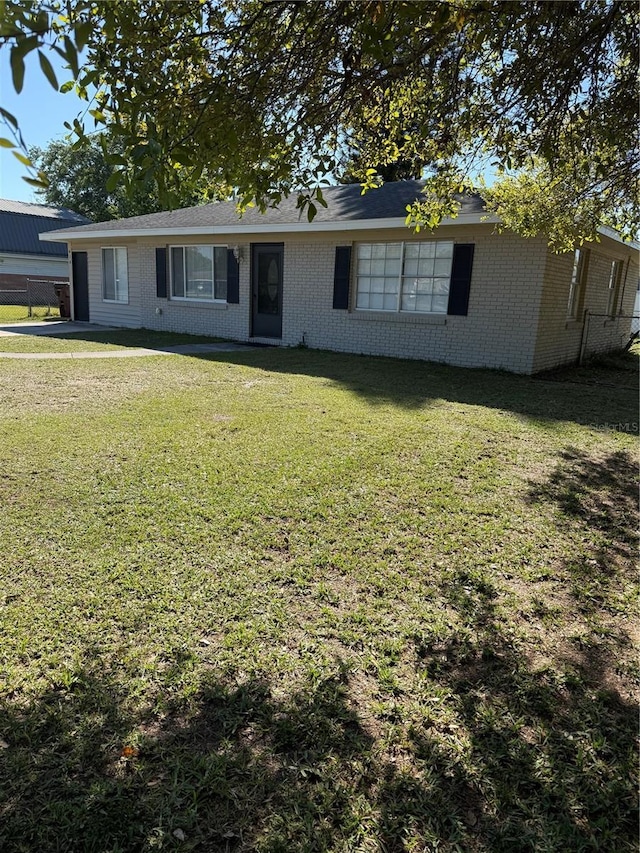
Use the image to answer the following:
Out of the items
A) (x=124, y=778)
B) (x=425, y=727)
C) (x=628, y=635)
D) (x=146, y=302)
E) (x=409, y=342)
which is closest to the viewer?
(x=124, y=778)

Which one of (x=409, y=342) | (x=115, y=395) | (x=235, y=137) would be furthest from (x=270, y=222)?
(x=235, y=137)

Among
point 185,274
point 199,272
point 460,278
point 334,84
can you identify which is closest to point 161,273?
point 185,274

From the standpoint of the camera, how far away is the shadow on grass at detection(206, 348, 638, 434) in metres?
7.67

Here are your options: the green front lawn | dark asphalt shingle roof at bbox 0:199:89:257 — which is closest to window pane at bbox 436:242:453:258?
the green front lawn

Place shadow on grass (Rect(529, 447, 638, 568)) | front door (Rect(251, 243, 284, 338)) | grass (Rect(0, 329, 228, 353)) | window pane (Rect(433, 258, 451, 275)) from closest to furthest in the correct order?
1. shadow on grass (Rect(529, 447, 638, 568))
2. window pane (Rect(433, 258, 451, 275))
3. grass (Rect(0, 329, 228, 353))
4. front door (Rect(251, 243, 284, 338))

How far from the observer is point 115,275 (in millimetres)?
17703

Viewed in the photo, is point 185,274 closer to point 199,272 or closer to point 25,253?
point 199,272

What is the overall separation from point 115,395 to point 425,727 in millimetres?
6439

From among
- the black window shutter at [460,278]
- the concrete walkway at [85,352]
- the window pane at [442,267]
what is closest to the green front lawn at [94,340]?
the concrete walkway at [85,352]

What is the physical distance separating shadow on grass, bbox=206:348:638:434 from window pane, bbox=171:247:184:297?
4.84m

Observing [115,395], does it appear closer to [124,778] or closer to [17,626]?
[17,626]

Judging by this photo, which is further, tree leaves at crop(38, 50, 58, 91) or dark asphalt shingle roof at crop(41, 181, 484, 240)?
dark asphalt shingle roof at crop(41, 181, 484, 240)

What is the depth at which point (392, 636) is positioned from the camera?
2.82 m

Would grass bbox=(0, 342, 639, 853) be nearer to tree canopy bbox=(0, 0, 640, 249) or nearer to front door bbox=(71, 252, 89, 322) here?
tree canopy bbox=(0, 0, 640, 249)
